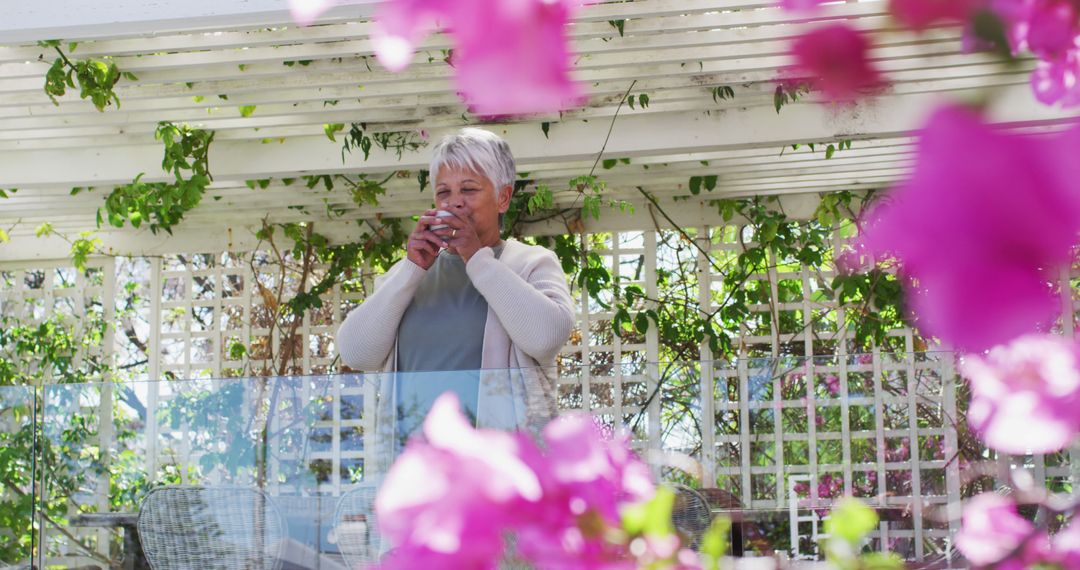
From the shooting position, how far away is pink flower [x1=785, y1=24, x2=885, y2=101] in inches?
11.4

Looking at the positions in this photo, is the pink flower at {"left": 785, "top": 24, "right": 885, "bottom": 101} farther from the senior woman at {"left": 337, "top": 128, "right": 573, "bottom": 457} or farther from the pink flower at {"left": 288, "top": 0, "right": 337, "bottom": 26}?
the senior woman at {"left": 337, "top": 128, "right": 573, "bottom": 457}

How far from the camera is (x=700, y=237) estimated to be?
22.2 ft

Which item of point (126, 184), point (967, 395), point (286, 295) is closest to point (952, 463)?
point (967, 395)

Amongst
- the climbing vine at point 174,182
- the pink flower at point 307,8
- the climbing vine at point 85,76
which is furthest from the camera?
the climbing vine at point 174,182

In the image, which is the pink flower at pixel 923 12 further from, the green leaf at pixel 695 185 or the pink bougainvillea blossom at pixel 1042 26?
the green leaf at pixel 695 185

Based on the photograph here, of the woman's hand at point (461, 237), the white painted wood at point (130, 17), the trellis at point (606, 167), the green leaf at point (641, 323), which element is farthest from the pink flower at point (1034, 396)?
the green leaf at point (641, 323)

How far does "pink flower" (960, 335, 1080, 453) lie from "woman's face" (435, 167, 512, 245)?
2124 mm

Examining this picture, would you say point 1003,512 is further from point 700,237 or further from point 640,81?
point 700,237

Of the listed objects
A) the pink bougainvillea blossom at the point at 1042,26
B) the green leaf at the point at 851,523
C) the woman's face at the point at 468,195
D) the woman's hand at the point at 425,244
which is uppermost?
the woman's face at the point at 468,195

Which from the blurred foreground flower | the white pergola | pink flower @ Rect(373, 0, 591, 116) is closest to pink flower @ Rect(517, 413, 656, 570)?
the blurred foreground flower

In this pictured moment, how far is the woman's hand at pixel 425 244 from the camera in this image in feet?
7.93

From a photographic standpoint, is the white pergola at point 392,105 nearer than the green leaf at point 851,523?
No

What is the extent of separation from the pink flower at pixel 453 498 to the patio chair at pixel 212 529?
206cm

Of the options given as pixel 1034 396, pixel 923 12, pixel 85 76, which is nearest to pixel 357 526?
pixel 1034 396
